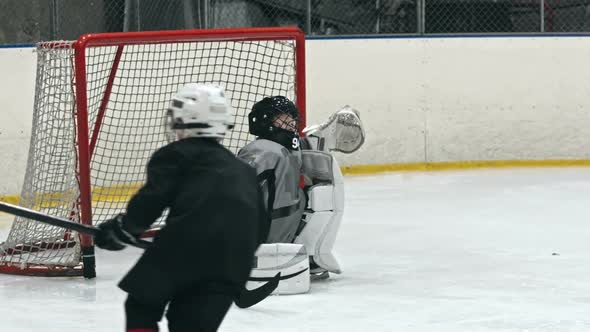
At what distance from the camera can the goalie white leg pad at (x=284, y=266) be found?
194 inches

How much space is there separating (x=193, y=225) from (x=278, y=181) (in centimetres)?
220

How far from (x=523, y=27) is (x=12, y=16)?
468 centimetres

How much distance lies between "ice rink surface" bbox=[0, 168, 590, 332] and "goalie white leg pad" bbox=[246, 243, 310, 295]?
7cm

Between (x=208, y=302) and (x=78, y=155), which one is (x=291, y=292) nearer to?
(x=78, y=155)

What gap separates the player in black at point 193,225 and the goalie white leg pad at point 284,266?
6.66ft

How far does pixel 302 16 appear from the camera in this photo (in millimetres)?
9930

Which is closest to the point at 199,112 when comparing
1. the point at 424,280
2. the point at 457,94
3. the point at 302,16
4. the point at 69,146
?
the point at 424,280

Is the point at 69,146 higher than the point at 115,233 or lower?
higher

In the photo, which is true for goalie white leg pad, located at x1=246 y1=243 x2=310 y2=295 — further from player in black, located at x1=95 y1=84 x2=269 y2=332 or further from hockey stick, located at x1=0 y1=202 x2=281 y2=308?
player in black, located at x1=95 y1=84 x2=269 y2=332

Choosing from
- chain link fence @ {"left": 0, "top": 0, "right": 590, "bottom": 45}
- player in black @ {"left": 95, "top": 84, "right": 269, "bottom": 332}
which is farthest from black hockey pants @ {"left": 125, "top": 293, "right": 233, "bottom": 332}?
chain link fence @ {"left": 0, "top": 0, "right": 590, "bottom": 45}

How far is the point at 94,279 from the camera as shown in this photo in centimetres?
548

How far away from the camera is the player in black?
2.79 metres

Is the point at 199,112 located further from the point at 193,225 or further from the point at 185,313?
the point at 185,313

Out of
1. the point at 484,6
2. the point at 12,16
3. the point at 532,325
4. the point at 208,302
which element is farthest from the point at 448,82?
the point at 208,302
